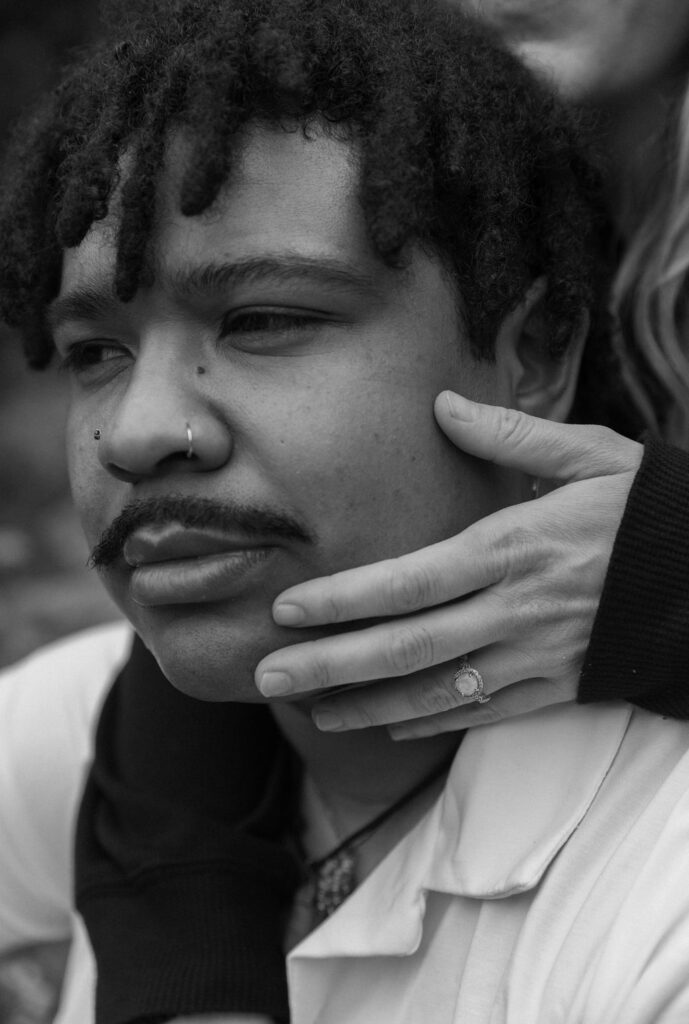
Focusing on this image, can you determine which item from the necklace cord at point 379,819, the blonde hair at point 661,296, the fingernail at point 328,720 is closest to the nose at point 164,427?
the fingernail at point 328,720

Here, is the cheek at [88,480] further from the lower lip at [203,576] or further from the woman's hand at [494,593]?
the woman's hand at [494,593]

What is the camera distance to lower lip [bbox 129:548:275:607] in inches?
67.4

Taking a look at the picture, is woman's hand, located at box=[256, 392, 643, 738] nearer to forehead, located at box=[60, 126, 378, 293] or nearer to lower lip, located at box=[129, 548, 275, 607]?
lower lip, located at box=[129, 548, 275, 607]

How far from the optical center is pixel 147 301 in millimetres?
1767

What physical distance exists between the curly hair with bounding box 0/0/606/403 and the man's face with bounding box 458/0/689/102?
15cm

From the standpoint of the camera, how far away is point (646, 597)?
1.69 m

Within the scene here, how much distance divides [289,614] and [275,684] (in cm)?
10

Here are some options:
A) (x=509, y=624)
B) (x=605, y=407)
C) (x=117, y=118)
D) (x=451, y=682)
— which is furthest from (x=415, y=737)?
(x=117, y=118)

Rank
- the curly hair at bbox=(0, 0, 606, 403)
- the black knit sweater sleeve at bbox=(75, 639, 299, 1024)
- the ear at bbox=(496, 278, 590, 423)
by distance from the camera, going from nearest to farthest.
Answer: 1. the curly hair at bbox=(0, 0, 606, 403)
2. the black knit sweater sleeve at bbox=(75, 639, 299, 1024)
3. the ear at bbox=(496, 278, 590, 423)

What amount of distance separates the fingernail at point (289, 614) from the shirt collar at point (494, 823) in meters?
0.38

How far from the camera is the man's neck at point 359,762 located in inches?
80.4

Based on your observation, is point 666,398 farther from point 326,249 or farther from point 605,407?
point 326,249

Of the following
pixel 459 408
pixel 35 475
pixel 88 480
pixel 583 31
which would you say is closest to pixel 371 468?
pixel 459 408

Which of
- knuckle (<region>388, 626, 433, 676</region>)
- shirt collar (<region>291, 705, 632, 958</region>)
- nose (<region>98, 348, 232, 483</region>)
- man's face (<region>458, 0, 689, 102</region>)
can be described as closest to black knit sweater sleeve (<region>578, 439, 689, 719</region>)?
shirt collar (<region>291, 705, 632, 958</region>)
